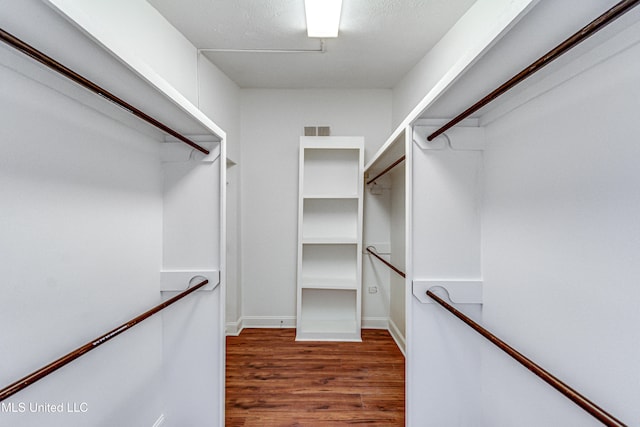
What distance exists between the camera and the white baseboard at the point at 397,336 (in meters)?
2.18

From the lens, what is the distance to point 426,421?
1131 millimetres

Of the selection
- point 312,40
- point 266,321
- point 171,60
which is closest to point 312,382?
point 266,321

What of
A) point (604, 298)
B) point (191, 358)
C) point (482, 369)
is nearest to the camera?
point (604, 298)

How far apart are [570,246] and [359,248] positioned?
5.52ft

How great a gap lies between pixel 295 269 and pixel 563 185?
2.23 meters

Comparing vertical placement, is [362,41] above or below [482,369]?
above

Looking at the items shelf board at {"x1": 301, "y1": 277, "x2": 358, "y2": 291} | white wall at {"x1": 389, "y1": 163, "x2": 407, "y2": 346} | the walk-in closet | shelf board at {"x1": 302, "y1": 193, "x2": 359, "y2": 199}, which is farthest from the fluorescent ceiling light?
shelf board at {"x1": 301, "y1": 277, "x2": 358, "y2": 291}

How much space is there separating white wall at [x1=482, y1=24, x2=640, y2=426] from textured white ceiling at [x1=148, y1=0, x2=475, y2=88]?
111 cm

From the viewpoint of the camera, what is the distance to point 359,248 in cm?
237

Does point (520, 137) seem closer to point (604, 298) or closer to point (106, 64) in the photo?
point (604, 298)

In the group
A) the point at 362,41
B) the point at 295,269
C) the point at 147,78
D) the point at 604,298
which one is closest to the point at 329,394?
the point at 295,269

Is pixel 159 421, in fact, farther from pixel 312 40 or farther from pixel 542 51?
pixel 312 40

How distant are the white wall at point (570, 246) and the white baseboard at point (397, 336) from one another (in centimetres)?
115

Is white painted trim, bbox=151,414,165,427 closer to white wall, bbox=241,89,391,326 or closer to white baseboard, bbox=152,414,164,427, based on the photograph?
white baseboard, bbox=152,414,164,427
